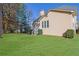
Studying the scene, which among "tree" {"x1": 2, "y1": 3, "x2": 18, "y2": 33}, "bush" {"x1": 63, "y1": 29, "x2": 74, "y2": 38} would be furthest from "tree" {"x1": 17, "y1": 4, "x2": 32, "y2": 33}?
"bush" {"x1": 63, "y1": 29, "x2": 74, "y2": 38}

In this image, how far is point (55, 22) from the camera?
496 inches

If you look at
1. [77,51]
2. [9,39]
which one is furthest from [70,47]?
[9,39]

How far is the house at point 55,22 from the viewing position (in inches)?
494

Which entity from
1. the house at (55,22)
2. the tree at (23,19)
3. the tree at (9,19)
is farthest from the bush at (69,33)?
the tree at (9,19)

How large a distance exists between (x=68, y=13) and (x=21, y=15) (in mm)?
691

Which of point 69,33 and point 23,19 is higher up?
point 23,19

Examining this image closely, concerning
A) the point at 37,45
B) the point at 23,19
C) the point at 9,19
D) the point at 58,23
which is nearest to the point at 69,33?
the point at 58,23

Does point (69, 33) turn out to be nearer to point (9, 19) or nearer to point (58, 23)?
point (58, 23)

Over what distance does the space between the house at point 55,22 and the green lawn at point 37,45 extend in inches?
4.1

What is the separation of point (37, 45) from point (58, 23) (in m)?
0.45

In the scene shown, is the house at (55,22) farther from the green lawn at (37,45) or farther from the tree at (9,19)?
the tree at (9,19)

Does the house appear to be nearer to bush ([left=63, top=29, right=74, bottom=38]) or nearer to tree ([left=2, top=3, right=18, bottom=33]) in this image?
bush ([left=63, top=29, right=74, bottom=38])

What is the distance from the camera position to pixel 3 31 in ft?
41.3

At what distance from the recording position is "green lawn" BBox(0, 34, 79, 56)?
12516 mm
